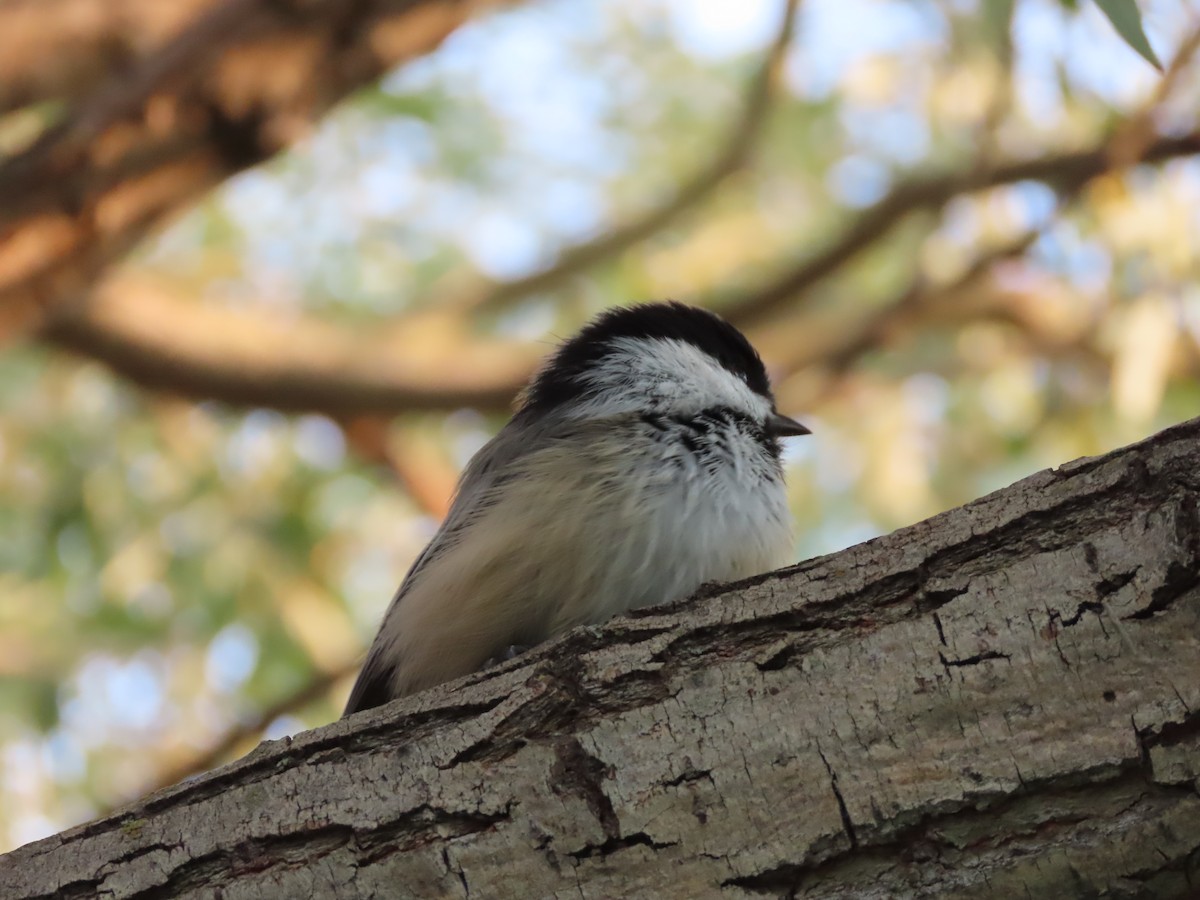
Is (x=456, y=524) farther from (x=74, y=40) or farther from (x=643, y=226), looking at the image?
(x=643, y=226)

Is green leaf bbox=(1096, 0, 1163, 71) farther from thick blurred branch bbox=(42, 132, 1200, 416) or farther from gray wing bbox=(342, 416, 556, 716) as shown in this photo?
thick blurred branch bbox=(42, 132, 1200, 416)

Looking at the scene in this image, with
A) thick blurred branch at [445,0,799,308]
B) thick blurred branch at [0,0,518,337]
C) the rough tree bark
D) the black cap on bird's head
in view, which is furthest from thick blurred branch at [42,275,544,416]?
the rough tree bark

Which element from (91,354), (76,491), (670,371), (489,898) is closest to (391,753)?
(489,898)

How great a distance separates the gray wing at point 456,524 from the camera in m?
2.59

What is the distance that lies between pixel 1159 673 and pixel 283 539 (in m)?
4.29

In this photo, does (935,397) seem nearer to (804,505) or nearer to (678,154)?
(804,505)

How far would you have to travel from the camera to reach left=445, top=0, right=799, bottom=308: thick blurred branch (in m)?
5.05

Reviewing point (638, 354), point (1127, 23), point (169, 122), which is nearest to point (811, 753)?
point (1127, 23)

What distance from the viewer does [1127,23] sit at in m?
1.78

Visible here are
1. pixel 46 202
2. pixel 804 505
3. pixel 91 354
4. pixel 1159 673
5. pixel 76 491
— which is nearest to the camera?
pixel 1159 673

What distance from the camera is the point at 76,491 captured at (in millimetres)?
5352

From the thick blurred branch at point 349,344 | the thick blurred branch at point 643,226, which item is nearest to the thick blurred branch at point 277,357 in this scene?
the thick blurred branch at point 349,344

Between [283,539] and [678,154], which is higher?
[678,154]

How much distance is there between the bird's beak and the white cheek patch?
26 mm
